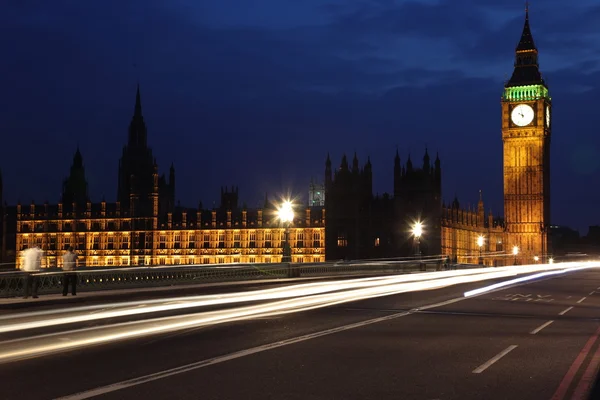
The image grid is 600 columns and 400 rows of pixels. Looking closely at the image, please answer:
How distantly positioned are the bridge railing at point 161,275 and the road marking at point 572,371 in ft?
56.0

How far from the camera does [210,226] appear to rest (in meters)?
117

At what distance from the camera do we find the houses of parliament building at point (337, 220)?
105 m

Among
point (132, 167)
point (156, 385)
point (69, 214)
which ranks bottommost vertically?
point (156, 385)

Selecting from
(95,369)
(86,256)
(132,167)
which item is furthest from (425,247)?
(95,369)

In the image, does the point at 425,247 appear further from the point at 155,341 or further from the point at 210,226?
the point at 155,341

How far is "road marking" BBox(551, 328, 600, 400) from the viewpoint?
33.5ft

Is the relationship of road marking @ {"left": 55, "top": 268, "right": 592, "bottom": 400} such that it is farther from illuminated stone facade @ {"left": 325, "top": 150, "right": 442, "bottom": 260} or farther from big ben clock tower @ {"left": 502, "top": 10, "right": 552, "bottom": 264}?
big ben clock tower @ {"left": 502, "top": 10, "right": 552, "bottom": 264}

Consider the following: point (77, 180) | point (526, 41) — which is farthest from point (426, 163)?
point (77, 180)

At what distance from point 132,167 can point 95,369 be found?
133 metres

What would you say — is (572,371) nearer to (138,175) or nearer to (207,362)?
(207,362)

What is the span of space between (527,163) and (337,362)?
122 m

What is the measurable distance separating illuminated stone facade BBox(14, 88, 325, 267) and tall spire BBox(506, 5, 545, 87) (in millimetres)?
42968

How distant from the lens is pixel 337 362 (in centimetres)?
1277

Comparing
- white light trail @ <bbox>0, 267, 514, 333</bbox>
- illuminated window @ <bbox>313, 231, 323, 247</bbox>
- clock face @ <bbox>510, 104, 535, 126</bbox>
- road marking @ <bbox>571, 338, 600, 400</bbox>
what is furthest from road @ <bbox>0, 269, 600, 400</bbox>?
clock face @ <bbox>510, 104, 535, 126</bbox>
